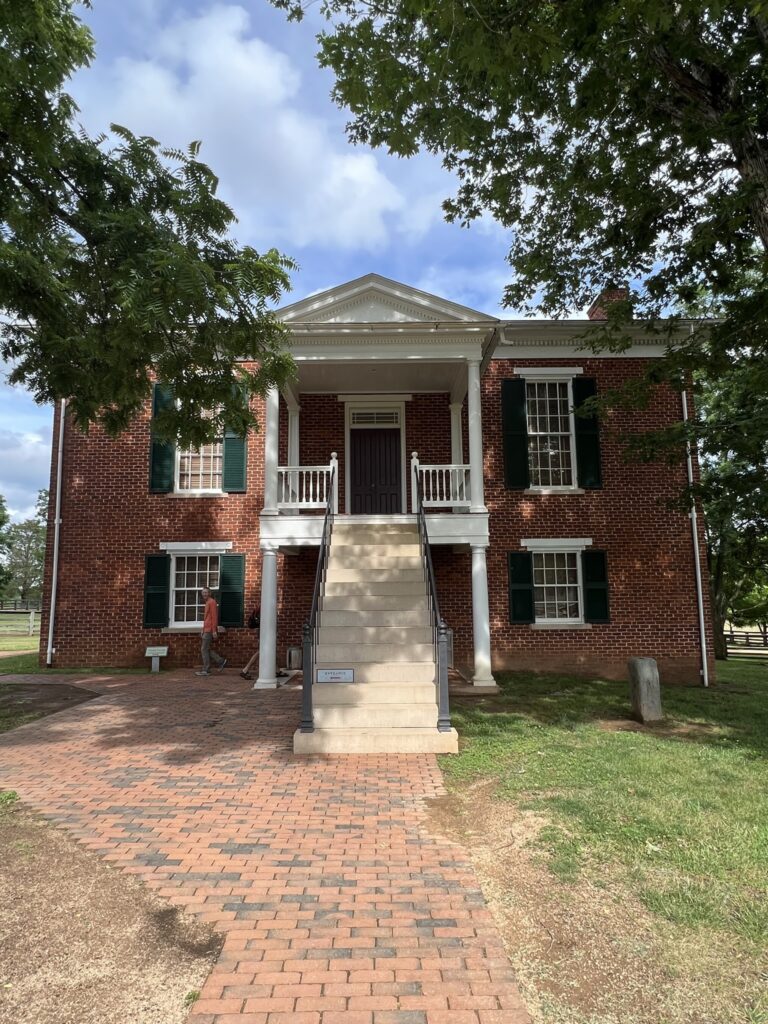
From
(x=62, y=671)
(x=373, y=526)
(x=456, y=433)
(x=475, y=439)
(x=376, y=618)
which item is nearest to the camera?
(x=376, y=618)

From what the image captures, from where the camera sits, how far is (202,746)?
6.80 meters

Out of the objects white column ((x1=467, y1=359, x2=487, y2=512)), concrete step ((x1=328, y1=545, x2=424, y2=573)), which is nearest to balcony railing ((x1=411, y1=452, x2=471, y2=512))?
white column ((x1=467, y1=359, x2=487, y2=512))

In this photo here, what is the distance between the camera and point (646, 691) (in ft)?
26.2

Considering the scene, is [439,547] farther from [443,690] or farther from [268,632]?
[443,690]

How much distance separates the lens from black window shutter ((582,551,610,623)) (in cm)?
1245

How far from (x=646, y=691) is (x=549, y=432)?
6.24 metres

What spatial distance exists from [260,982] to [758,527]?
13.6m

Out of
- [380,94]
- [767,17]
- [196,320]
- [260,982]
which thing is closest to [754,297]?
[767,17]

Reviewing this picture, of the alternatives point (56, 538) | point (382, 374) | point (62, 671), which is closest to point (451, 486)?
point (382, 374)

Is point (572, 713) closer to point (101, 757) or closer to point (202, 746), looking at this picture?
point (202, 746)

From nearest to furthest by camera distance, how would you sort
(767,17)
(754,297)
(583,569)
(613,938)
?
1. (613,938)
2. (767,17)
3. (754,297)
4. (583,569)

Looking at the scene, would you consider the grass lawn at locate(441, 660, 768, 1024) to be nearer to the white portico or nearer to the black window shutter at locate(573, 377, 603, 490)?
the white portico

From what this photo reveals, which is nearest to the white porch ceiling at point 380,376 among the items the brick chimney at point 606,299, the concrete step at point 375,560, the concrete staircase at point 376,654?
the brick chimney at point 606,299

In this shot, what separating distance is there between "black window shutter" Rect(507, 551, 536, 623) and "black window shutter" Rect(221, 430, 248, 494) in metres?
5.67
